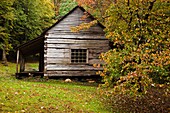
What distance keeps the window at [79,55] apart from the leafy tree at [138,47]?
256 inches

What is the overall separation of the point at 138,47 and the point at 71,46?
10.9m

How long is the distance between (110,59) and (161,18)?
3947 millimetres

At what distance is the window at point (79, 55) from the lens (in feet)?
73.9

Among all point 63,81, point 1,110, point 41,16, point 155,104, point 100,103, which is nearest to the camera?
point 1,110

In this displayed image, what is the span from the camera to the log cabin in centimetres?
2219

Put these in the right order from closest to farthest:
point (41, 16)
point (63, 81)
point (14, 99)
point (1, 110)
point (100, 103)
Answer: point (1, 110) → point (14, 99) → point (100, 103) → point (63, 81) → point (41, 16)

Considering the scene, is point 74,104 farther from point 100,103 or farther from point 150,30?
point 150,30

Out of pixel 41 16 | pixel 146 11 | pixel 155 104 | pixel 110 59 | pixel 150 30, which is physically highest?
pixel 41 16

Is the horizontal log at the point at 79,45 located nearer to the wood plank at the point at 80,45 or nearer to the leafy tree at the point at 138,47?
the wood plank at the point at 80,45

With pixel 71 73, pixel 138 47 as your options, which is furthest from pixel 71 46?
pixel 138 47

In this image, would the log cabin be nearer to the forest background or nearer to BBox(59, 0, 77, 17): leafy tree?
the forest background

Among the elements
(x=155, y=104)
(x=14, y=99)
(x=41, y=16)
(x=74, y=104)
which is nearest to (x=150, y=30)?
(x=155, y=104)

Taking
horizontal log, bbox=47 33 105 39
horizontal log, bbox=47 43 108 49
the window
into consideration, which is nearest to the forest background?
horizontal log, bbox=47 33 105 39

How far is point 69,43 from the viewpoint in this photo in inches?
882
